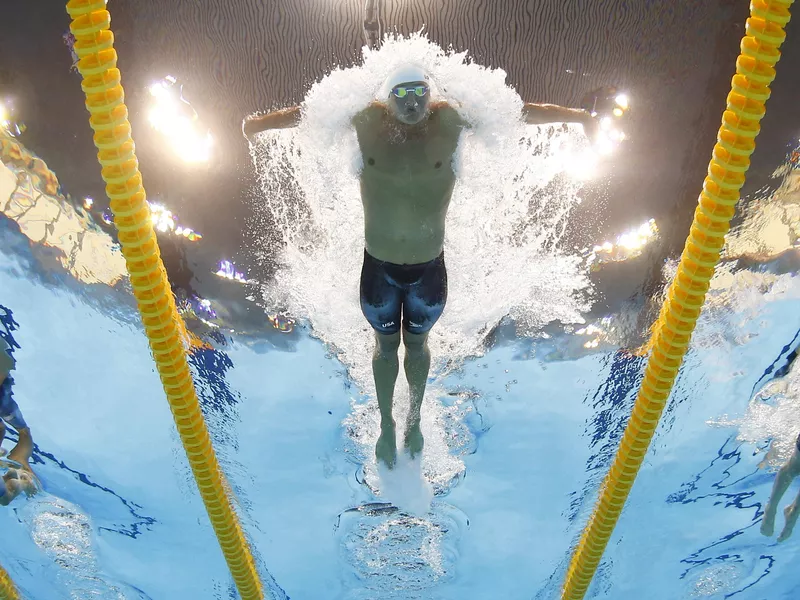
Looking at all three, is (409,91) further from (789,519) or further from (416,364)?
(789,519)

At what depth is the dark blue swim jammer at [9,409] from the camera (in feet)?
8.52

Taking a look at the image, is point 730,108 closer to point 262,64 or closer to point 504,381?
point 262,64

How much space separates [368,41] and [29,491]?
261cm

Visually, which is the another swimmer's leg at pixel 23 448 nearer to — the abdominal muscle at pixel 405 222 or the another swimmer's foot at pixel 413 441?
the another swimmer's foot at pixel 413 441

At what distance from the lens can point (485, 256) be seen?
2477 millimetres

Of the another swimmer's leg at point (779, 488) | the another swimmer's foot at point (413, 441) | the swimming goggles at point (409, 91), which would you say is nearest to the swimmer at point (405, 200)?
the swimming goggles at point (409, 91)

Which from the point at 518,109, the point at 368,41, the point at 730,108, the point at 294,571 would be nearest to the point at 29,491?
the point at 294,571

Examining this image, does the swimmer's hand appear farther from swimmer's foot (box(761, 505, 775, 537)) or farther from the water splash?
swimmer's foot (box(761, 505, 775, 537))

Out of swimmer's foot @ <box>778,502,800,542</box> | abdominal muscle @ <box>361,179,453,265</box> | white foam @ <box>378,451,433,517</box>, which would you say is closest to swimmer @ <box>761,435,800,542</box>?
swimmer's foot @ <box>778,502,800,542</box>

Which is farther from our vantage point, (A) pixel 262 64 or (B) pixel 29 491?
(B) pixel 29 491

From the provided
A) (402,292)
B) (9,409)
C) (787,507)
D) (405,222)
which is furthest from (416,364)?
(787,507)

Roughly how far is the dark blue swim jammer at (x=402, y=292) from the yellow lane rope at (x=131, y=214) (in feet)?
1.92

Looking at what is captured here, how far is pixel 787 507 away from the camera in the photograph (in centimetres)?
330

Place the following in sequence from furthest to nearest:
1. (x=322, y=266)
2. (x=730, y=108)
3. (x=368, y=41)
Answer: (x=322, y=266)
(x=368, y=41)
(x=730, y=108)
